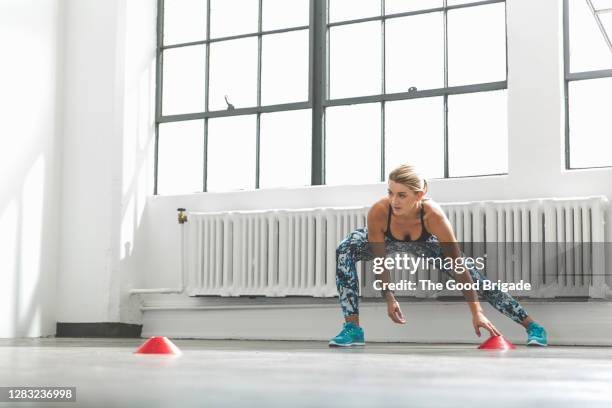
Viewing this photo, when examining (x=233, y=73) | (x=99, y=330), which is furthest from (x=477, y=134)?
(x=99, y=330)

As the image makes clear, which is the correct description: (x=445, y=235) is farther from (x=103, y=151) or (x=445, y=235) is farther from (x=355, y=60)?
(x=103, y=151)

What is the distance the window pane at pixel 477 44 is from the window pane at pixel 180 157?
74.2 inches

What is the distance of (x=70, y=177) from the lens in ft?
21.5

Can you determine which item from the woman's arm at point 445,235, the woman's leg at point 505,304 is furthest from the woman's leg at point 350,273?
the woman's leg at point 505,304

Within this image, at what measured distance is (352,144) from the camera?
19.9ft

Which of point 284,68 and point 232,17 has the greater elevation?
point 232,17

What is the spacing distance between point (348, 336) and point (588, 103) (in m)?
2.12

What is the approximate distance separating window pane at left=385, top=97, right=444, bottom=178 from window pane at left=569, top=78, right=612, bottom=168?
80 cm

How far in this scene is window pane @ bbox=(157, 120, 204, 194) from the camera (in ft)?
21.6

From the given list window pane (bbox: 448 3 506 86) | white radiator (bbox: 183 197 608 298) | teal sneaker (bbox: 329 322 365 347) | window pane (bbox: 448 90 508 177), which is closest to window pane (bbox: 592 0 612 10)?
window pane (bbox: 448 3 506 86)

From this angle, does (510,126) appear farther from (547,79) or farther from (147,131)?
(147,131)

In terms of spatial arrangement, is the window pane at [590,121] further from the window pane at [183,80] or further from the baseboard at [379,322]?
the window pane at [183,80]

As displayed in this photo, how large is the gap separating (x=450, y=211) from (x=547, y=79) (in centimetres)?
94

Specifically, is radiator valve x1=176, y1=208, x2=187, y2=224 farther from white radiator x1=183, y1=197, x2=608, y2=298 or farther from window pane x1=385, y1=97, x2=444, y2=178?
window pane x1=385, y1=97, x2=444, y2=178
